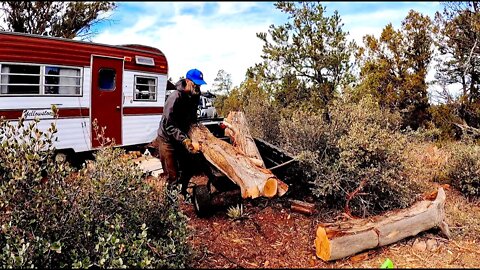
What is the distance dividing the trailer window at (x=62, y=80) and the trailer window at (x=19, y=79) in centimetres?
22

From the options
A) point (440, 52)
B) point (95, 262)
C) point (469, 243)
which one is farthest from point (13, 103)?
point (440, 52)

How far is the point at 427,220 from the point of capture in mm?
5227

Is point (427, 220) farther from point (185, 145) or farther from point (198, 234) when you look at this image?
point (185, 145)

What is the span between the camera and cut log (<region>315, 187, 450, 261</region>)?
4508 millimetres

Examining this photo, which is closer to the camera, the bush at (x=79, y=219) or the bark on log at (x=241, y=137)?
the bush at (x=79, y=219)

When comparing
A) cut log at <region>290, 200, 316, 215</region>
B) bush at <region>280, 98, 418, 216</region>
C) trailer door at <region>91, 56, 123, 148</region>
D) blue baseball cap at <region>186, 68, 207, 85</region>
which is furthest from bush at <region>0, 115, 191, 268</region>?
trailer door at <region>91, 56, 123, 148</region>

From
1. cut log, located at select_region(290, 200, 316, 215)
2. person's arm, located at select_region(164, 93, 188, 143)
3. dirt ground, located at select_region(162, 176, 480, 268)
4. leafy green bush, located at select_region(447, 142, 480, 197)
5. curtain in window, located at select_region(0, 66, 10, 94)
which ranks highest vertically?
curtain in window, located at select_region(0, 66, 10, 94)

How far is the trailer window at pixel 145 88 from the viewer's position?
10.2m

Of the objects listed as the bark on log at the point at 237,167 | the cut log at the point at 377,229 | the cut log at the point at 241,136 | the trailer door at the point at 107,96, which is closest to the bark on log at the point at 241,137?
the cut log at the point at 241,136

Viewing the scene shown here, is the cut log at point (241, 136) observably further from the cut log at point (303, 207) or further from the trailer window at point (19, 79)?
the trailer window at point (19, 79)

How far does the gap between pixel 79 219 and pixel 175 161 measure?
6.84 ft

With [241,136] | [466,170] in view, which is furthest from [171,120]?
[466,170]

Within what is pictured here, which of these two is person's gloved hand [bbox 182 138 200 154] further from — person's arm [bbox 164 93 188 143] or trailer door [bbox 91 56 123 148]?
trailer door [bbox 91 56 123 148]

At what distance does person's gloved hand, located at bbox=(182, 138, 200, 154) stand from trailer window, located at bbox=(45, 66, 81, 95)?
4.11 meters
